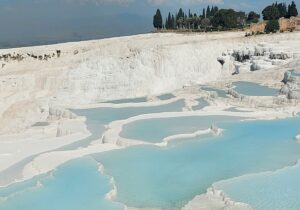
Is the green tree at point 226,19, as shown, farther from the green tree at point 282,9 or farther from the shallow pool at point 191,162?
the shallow pool at point 191,162

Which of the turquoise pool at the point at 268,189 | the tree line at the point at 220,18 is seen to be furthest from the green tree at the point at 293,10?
the turquoise pool at the point at 268,189

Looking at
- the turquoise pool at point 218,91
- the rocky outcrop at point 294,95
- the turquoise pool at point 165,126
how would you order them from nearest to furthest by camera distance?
the turquoise pool at point 165,126
the rocky outcrop at point 294,95
the turquoise pool at point 218,91

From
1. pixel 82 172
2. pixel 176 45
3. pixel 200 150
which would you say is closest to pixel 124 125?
pixel 200 150

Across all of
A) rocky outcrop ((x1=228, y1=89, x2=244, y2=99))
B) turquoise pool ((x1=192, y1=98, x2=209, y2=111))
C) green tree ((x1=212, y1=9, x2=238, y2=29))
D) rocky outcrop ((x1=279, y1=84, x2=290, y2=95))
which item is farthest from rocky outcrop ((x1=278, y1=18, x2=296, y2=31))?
turquoise pool ((x1=192, y1=98, x2=209, y2=111))

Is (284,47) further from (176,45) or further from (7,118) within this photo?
(7,118)

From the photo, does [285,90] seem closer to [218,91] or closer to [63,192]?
[218,91]

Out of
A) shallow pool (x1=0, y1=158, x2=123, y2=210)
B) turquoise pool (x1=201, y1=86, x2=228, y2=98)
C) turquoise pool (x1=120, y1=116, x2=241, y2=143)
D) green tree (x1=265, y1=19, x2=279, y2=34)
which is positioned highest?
green tree (x1=265, y1=19, x2=279, y2=34)

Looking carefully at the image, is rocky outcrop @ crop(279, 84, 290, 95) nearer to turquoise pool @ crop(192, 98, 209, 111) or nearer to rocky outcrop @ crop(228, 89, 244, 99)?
rocky outcrop @ crop(228, 89, 244, 99)
